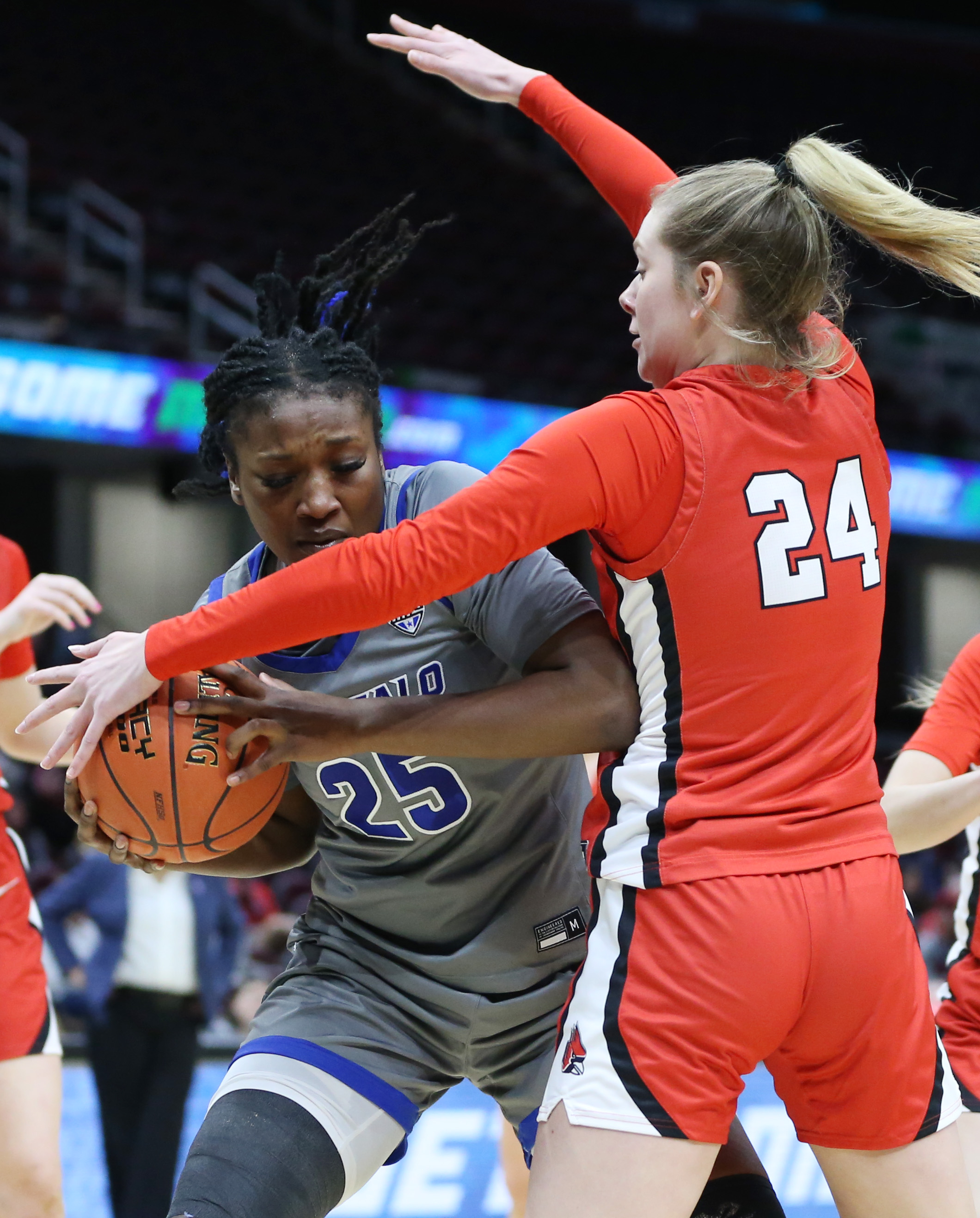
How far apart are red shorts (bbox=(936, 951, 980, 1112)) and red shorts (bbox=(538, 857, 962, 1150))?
81 centimetres

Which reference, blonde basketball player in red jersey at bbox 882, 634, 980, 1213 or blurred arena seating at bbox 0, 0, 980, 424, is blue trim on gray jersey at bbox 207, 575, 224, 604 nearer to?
blonde basketball player in red jersey at bbox 882, 634, 980, 1213

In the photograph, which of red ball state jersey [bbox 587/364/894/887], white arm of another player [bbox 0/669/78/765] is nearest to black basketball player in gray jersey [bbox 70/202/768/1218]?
red ball state jersey [bbox 587/364/894/887]

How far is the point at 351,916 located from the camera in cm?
256

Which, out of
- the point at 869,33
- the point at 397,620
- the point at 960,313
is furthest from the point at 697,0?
the point at 397,620

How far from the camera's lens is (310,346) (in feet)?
8.05

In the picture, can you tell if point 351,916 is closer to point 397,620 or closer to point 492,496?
point 397,620

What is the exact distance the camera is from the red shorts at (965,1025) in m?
2.76

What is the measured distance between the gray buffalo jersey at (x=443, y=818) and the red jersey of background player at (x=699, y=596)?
0.37 m

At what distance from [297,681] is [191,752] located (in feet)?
0.96

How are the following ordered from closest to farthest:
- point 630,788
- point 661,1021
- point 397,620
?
1. point 661,1021
2. point 630,788
3. point 397,620

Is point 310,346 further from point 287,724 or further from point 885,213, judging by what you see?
point 885,213

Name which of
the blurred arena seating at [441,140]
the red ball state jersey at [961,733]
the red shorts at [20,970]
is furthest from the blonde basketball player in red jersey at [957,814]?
the blurred arena seating at [441,140]

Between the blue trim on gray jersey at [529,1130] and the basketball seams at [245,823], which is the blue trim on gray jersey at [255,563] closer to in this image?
the basketball seams at [245,823]

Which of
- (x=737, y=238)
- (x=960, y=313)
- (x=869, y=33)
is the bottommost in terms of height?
(x=737, y=238)
